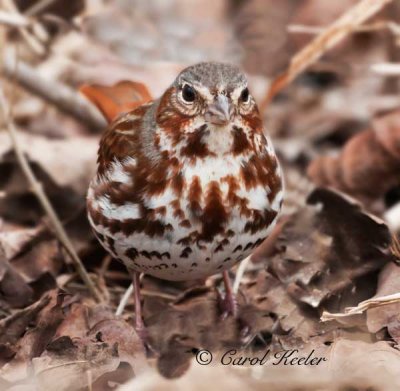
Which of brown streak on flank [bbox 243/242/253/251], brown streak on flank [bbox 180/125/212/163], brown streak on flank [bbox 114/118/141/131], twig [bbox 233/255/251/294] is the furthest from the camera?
twig [bbox 233/255/251/294]

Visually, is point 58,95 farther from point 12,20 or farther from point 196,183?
point 196,183

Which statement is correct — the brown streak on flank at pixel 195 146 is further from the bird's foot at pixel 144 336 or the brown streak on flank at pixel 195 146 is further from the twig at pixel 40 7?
the twig at pixel 40 7

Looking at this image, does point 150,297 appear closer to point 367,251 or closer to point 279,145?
point 367,251

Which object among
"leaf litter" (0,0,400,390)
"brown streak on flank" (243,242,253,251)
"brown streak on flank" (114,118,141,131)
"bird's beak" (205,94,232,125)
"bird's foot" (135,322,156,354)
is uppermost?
"bird's beak" (205,94,232,125)

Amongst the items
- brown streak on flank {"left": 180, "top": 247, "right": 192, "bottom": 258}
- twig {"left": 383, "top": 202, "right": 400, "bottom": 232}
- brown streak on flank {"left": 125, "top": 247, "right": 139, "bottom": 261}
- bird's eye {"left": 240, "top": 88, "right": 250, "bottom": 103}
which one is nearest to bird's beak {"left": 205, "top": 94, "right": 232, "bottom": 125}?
bird's eye {"left": 240, "top": 88, "right": 250, "bottom": 103}

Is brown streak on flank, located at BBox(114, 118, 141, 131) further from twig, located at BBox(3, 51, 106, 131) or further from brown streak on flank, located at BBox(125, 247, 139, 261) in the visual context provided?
twig, located at BBox(3, 51, 106, 131)

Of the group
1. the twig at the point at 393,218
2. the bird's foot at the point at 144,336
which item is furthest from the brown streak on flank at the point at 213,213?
the twig at the point at 393,218

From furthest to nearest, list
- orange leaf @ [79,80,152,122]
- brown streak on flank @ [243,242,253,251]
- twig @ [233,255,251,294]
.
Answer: orange leaf @ [79,80,152,122], twig @ [233,255,251,294], brown streak on flank @ [243,242,253,251]
